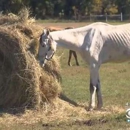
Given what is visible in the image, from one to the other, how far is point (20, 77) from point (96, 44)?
5.61 feet

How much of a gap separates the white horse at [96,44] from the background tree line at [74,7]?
49.5 meters

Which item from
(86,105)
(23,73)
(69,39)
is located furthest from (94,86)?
(23,73)

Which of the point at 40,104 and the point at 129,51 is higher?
the point at 129,51

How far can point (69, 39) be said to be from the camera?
977 cm

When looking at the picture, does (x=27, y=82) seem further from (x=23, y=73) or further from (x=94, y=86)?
(x=94, y=86)

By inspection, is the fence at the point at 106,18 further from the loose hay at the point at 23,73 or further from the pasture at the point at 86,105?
the loose hay at the point at 23,73

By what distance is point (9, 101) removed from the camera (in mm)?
9750

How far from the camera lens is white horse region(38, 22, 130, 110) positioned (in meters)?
9.73

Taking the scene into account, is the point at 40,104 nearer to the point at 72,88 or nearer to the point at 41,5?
the point at 72,88

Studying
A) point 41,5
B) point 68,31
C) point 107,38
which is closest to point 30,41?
point 68,31

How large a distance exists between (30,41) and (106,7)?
55.9 m

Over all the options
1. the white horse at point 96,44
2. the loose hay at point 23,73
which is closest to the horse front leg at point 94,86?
the white horse at point 96,44

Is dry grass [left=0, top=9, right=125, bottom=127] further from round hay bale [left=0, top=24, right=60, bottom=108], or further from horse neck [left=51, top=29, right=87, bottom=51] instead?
horse neck [left=51, top=29, right=87, bottom=51]

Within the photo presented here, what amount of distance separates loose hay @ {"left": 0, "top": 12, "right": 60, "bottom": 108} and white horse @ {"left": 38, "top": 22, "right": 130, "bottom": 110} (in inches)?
22.1
